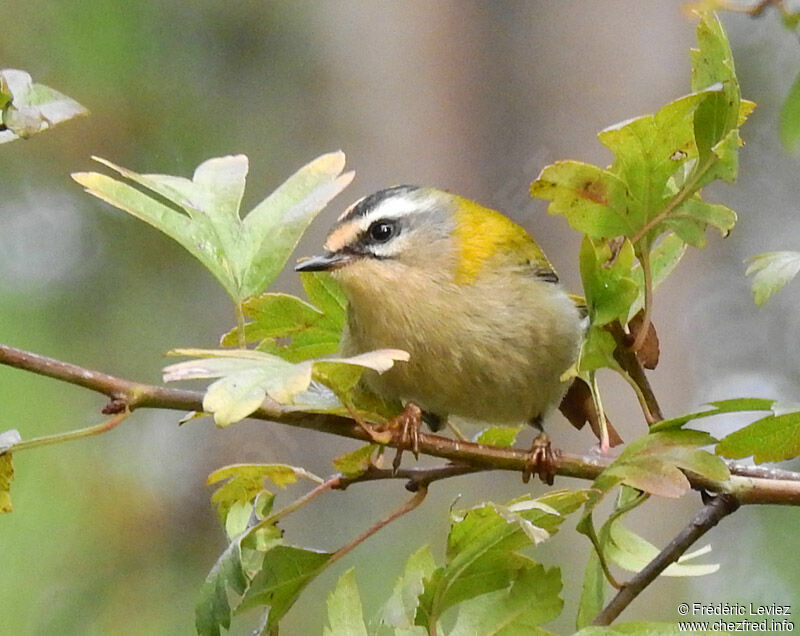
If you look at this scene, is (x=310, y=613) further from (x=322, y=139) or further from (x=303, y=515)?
(x=322, y=139)

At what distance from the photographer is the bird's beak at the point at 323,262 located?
180cm

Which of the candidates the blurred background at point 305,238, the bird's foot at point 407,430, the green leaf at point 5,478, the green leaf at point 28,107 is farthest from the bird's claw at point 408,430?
the blurred background at point 305,238

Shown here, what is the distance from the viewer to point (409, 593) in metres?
1.29

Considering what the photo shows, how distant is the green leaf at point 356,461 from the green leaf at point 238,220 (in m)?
0.25

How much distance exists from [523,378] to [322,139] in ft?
8.15

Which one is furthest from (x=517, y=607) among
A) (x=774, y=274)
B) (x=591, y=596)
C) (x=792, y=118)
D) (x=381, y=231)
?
(x=381, y=231)

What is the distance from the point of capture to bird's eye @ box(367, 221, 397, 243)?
6.84 ft

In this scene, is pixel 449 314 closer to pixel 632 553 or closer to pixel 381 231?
pixel 381 231

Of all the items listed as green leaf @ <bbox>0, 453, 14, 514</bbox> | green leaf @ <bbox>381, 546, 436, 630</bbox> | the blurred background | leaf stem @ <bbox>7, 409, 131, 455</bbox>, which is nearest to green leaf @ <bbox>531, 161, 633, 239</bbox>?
green leaf @ <bbox>381, 546, 436, 630</bbox>

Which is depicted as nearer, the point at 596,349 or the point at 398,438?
the point at 596,349

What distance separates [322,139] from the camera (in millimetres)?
4285

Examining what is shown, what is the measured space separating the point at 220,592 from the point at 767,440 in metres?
0.68

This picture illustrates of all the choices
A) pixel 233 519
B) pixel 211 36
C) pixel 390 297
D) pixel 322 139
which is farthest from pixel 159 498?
pixel 233 519

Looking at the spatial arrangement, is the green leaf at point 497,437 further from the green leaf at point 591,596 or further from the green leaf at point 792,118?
the green leaf at point 792,118
